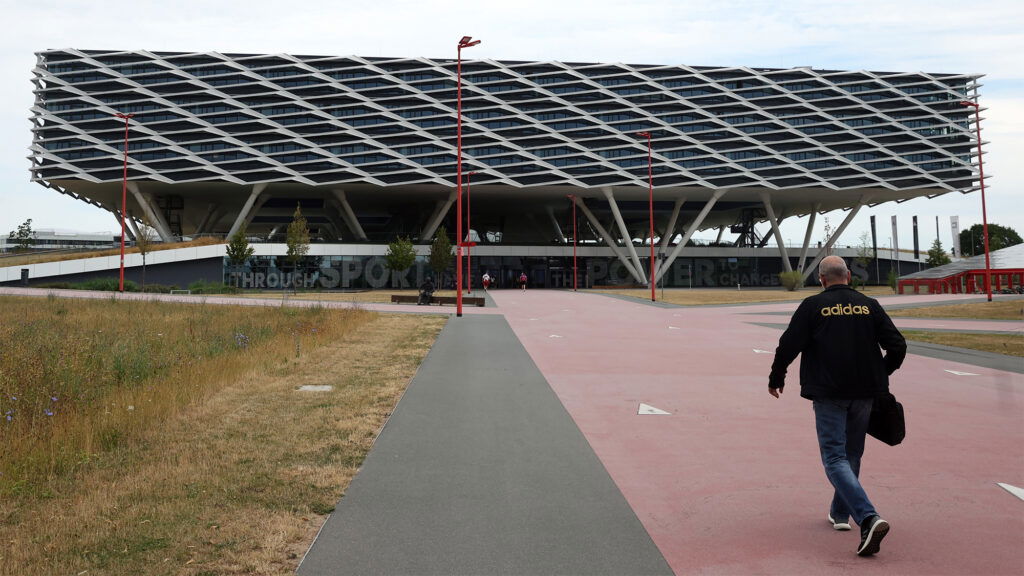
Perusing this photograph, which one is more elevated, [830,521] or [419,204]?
[419,204]

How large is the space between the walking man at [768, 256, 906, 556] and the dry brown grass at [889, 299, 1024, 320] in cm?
2330

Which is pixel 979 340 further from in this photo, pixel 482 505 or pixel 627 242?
pixel 627 242

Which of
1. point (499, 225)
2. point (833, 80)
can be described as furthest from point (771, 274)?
point (499, 225)

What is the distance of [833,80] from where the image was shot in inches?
2395

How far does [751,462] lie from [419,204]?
64393 mm

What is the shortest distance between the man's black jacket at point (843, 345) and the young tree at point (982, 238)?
→ 121725 millimetres

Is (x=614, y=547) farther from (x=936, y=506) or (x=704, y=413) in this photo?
(x=704, y=413)

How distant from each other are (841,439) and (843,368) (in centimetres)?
44

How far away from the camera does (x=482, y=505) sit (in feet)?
13.6

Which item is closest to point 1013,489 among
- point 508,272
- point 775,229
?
point 508,272

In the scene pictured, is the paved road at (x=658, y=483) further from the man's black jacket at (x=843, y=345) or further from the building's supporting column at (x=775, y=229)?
the building's supporting column at (x=775, y=229)

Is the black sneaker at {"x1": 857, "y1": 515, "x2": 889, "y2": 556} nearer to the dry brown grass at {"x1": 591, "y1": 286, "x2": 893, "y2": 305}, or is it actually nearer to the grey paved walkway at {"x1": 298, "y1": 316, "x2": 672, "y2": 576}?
the grey paved walkway at {"x1": 298, "y1": 316, "x2": 672, "y2": 576}

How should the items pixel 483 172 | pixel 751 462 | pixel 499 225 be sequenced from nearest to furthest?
pixel 751 462 → pixel 483 172 → pixel 499 225

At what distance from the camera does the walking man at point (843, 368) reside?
141 inches
